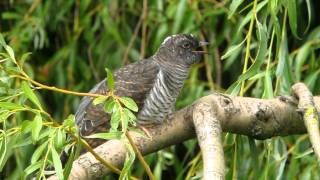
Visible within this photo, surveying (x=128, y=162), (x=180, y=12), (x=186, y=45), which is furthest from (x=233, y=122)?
(x=180, y=12)

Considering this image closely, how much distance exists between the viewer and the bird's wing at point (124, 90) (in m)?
2.85

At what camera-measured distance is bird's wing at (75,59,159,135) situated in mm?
2846

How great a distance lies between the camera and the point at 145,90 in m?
2.84

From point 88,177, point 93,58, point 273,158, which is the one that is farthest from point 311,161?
point 93,58

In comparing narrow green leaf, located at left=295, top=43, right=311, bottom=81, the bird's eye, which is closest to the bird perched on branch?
the bird's eye

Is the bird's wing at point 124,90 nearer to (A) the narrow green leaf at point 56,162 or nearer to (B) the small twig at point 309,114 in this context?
(B) the small twig at point 309,114

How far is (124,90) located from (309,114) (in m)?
1.00

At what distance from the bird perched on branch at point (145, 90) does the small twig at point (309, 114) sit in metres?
0.61

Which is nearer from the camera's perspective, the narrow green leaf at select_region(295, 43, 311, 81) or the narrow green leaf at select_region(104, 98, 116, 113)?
the narrow green leaf at select_region(104, 98, 116, 113)

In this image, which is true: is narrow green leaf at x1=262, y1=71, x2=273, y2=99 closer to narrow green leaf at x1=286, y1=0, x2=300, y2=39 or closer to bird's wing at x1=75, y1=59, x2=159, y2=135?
narrow green leaf at x1=286, y1=0, x2=300, y2=39

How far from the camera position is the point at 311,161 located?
10.0 ft

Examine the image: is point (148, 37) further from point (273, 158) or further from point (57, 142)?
point (57, 142)

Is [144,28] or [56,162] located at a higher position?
[144,28]

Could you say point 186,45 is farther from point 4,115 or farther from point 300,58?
point 4,115
